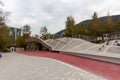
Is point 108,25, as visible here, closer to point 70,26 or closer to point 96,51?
point 70,26

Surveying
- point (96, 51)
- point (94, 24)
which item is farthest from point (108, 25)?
point (96, 51)

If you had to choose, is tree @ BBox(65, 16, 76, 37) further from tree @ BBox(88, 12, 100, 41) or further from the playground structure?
the playground structure

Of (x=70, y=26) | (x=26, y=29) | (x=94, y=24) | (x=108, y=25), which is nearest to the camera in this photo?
(x=108, y=25)

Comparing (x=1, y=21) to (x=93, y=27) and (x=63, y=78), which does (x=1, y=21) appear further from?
(x=93, y=27)

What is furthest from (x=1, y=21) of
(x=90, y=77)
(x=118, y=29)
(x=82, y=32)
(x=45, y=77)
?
(x=118, y=29)

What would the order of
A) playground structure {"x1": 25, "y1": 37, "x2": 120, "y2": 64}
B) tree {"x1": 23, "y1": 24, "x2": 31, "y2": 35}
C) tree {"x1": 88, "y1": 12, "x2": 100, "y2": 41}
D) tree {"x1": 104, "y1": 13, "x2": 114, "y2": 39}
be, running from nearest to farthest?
playground structure {"x1": 25, "y1": 37, "x2": 120, "y2": 64}, tree {"x1": 104, "y1": 13, "x2": 114, "y2": 39}, tree {"x1": 88, "y1": 12, "x2": 100, "y2": 41}, tree {"x1": 23, "y1": 24, "x2": 31, "y2": 35}

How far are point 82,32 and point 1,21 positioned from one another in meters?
28.8

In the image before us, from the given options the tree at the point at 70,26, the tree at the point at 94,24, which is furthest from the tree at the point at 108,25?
the tree at the point at 70,26

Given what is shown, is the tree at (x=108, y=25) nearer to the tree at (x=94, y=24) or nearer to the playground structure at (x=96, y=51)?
the tree at (x=94, y=24)

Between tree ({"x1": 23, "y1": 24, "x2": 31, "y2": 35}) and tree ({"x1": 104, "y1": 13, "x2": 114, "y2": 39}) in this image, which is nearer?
tree ({"x1": 104, "y1": 13, "x2": 114, "y2": 39})

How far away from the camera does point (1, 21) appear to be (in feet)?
81.4

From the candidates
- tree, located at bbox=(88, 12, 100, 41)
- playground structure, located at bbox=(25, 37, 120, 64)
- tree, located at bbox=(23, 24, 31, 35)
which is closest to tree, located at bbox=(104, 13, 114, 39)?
tree, located at bbox=(88, 12, 100, 41)

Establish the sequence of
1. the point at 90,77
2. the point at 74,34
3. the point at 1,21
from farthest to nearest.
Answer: the point at 74,34 < the point at 1,21 < the point at 90,77

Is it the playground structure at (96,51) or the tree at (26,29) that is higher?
the tree at (26,29)
